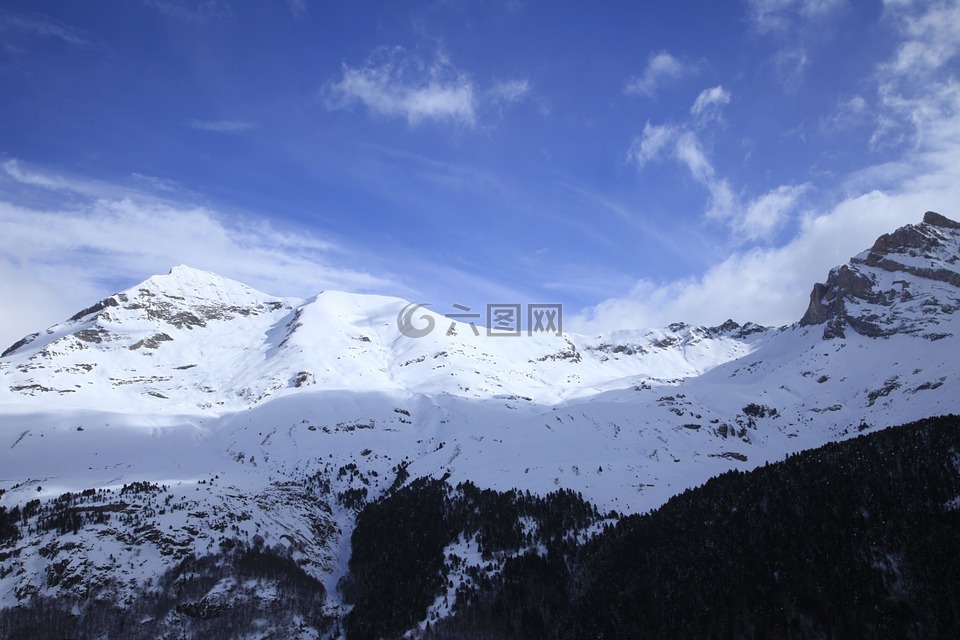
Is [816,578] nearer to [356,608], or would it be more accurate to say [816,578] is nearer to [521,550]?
[521,550]

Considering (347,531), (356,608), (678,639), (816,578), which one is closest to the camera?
(816,578)

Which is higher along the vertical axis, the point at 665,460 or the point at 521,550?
the point at 665,460

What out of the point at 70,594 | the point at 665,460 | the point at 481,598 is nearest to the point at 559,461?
the point at 665,460

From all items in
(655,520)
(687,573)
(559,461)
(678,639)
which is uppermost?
(559,461)

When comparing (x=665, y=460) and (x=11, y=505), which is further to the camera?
(x=665, y=460)

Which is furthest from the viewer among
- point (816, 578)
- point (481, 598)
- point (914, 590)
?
point (481, 598)

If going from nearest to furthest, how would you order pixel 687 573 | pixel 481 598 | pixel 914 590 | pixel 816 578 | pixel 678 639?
pixel 914 590 → pixel 816 578 → pixel 678 639 → pixel 687 573 → pixel 481 598

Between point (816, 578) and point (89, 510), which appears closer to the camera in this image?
point (816, 578)

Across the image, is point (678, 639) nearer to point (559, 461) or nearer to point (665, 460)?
point (559, 461)

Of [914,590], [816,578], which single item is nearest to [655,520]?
[816,578]
